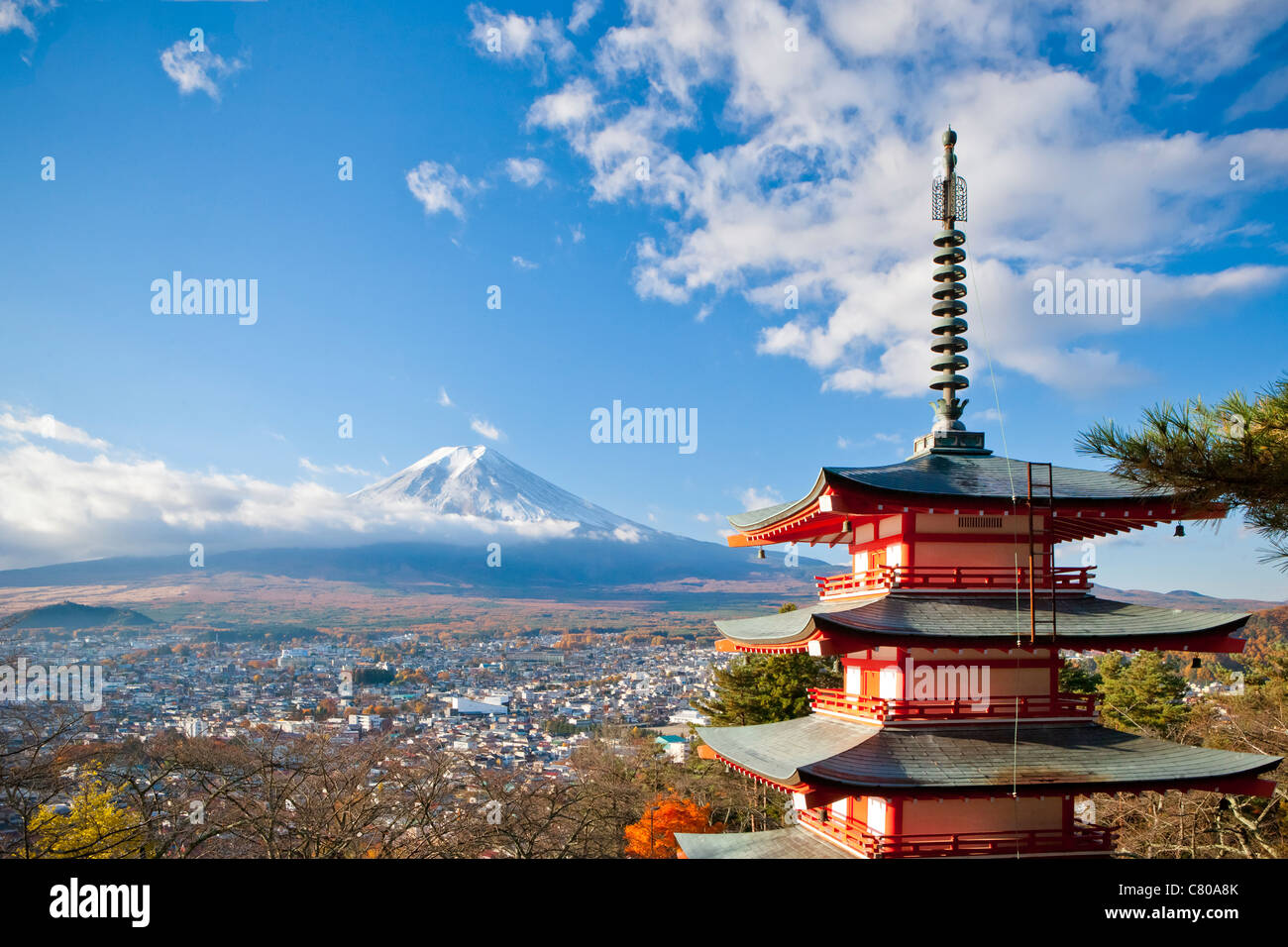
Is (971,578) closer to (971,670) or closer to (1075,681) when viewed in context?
(971,670)

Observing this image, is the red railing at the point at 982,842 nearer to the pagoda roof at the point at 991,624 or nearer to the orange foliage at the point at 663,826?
the pagoda roof at the point at 991,624

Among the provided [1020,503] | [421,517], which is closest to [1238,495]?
[1020,503]

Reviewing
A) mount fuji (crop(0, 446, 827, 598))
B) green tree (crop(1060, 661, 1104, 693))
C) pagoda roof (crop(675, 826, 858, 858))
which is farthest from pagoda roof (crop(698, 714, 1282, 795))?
mount fuji (crop(0, 446, 827, 598))

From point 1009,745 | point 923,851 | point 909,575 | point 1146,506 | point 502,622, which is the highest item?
point 1146,506

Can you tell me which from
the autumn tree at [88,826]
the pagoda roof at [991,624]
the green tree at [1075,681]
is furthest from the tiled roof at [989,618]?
the green tree at [1075,681]

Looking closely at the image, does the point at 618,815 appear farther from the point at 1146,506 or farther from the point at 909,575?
the point at 1146,506

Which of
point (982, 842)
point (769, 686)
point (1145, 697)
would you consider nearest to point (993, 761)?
point (982, 842)
